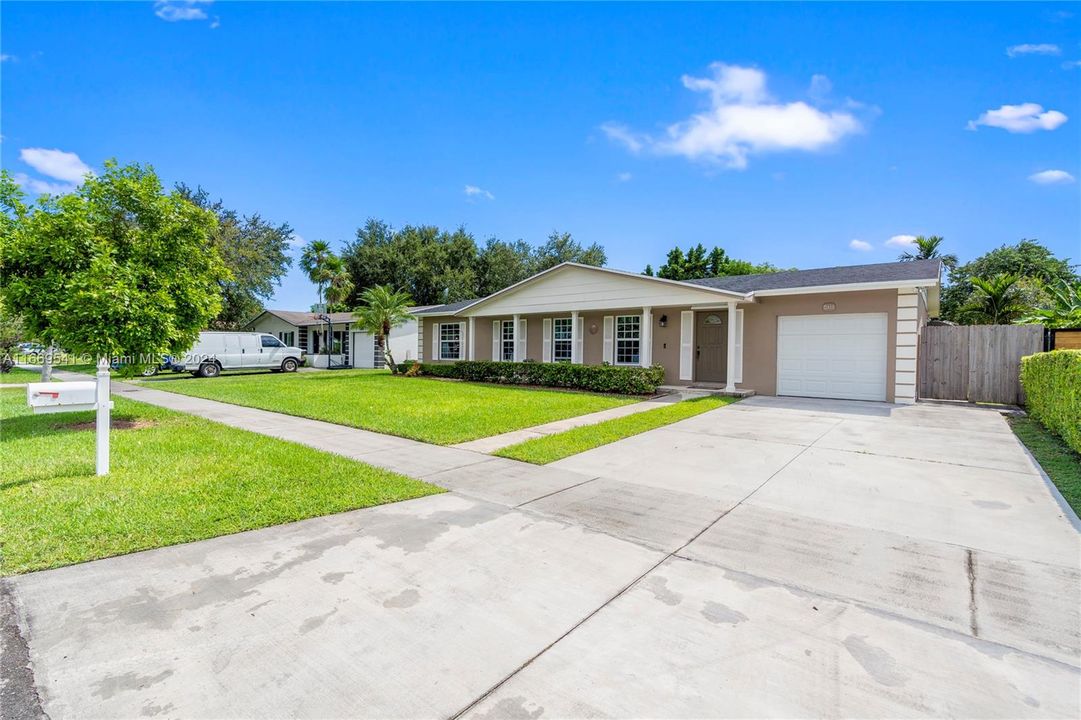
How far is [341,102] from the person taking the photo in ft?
46.3

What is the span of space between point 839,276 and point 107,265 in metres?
15.4

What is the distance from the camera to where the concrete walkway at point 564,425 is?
24.0ft

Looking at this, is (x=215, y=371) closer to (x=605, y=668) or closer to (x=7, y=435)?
(x=7, y=435)

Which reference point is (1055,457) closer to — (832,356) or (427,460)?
(832,356)

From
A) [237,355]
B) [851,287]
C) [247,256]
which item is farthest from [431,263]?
[851,287]

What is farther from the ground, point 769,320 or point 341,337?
point 769,320

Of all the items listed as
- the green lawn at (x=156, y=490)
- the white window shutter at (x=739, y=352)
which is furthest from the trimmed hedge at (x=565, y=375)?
the green lawn at (x=156, y=490)

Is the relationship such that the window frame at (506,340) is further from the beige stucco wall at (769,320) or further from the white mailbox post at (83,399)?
the white mailbox post at (83,399)

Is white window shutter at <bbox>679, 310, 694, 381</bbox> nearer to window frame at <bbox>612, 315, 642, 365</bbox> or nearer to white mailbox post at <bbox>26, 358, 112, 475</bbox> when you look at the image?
window frame at <bbox>612, 315, 642, 365</bbox>

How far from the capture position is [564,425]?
355 inches

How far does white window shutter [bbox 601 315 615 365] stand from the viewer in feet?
54.0

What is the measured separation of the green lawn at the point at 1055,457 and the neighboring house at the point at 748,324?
334cm

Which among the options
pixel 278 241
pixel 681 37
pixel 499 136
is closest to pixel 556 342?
pixel 499 136

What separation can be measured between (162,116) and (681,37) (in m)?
12.5
